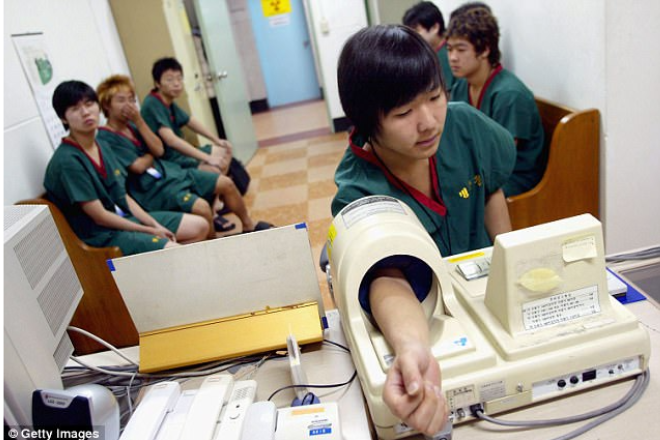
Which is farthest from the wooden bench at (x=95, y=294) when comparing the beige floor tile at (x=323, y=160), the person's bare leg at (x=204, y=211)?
the beige floor tile at (x=323, y=160)

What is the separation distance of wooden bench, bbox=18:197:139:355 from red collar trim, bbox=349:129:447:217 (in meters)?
1.41

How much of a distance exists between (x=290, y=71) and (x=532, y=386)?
7181 mm

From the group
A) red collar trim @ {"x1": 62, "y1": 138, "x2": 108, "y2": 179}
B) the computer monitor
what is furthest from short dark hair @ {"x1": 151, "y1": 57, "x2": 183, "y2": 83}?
the computer monitor

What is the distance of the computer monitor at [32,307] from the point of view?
0.75m

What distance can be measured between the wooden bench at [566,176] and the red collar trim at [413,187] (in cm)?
96

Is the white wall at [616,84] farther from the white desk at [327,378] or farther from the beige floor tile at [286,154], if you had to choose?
the beige floor tile at [286,154]

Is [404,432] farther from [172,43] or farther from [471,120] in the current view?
[172,43]

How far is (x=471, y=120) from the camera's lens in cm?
118

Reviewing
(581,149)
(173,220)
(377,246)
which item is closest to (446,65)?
(581,149)

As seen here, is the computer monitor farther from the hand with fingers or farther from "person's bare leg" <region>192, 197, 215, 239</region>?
"person's bare leg" <region>192, 197, 215, 239</region>

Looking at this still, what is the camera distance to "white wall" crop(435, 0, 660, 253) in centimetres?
167

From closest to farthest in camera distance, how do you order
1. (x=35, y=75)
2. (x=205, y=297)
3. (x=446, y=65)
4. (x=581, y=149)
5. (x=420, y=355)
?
(x=420, y=355), (x=205, y=297), (x=581, y=149), (x=35, y=75), (x=446, y=65)

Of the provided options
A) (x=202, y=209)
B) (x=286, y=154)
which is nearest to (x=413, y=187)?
(x=202, y=209)

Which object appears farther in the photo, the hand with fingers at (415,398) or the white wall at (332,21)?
the white wall at (332,21)
